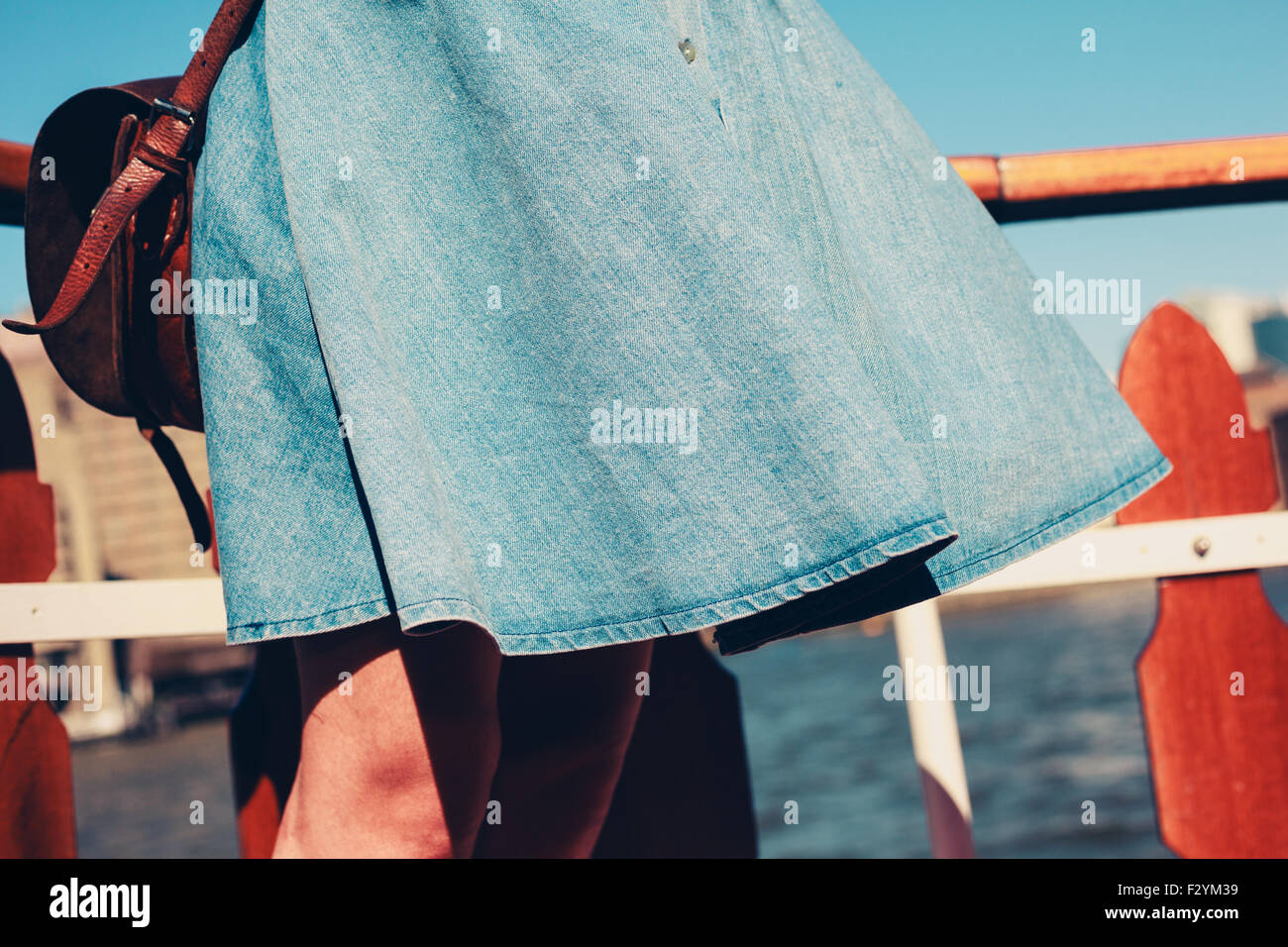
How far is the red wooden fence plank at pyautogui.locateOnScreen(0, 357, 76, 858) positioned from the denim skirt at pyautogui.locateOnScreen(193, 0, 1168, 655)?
63cm

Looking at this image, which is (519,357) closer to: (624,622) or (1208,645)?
(624,622)

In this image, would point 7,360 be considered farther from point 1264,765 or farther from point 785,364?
point 1264,765

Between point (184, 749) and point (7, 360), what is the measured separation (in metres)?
35.8

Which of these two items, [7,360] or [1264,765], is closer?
[7,360]

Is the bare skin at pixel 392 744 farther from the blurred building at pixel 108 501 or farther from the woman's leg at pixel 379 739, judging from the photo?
the blurred building at pixel 108 501

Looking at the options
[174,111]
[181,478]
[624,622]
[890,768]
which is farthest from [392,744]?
[890,768]

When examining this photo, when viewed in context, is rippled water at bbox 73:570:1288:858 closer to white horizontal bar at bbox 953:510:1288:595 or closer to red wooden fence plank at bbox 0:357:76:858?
white horizontal bar at bbox 953:510:1288:595

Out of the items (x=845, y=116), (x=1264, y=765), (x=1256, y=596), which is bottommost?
(x=1264, y=765)

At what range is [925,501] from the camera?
0.76 m

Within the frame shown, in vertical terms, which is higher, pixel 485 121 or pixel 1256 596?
pixel 485 121

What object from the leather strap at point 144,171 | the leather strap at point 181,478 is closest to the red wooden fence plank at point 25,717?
the leather strap at point 181,478

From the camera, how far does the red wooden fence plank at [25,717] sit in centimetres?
122

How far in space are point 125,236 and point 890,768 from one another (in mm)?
18749
